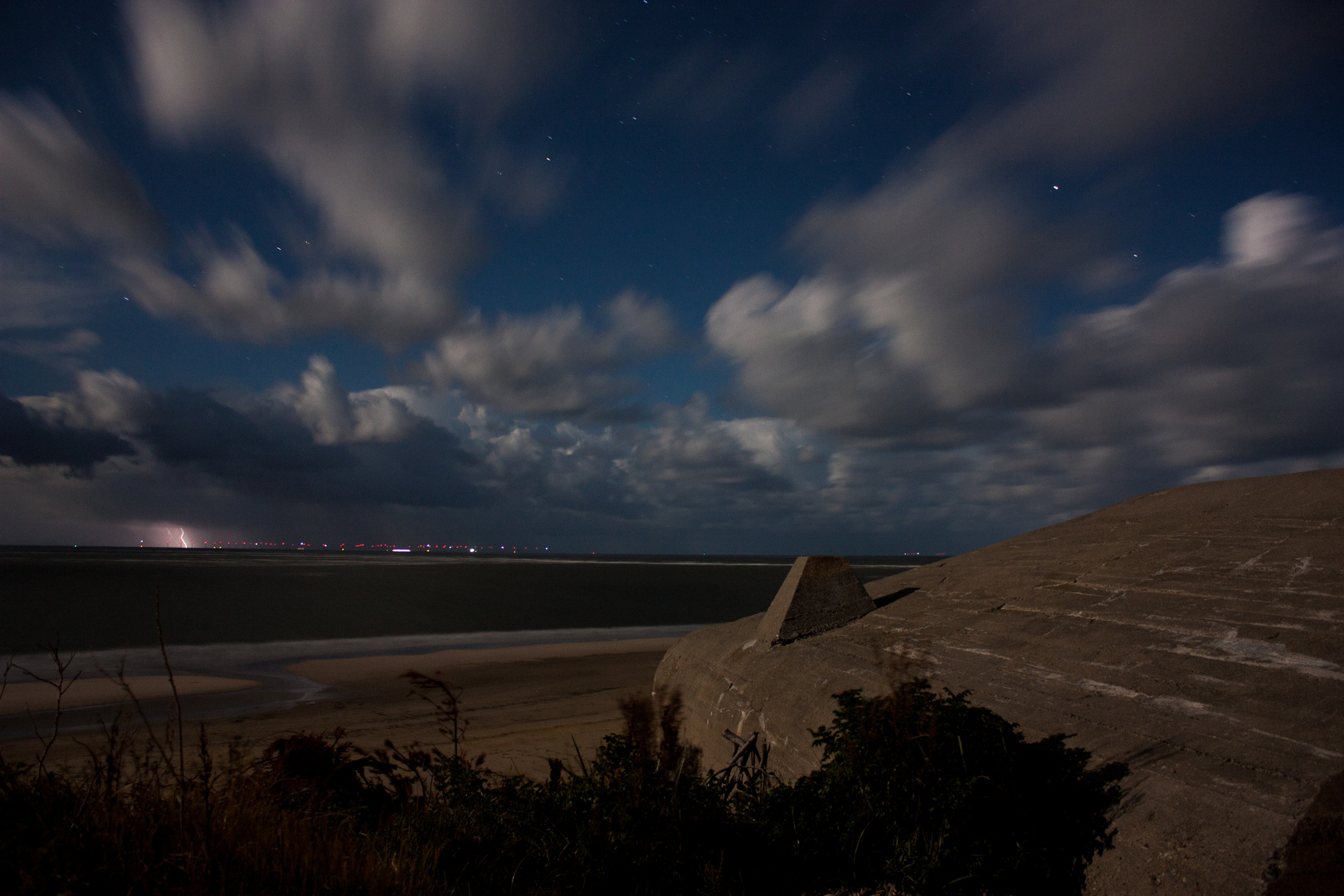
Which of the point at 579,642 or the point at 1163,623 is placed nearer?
the point at 1163,623

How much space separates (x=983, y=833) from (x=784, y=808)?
149 centimetres

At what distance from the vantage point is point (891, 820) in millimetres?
4625

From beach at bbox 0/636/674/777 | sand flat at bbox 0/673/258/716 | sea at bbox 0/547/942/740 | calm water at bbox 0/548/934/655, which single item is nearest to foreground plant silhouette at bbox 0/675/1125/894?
beach at bbox 0/636/674/777

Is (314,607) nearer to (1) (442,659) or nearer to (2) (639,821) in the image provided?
(1) (442,659)

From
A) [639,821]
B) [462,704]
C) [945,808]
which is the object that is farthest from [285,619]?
[945,808]

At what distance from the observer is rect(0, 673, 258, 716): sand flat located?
14462 millimetres

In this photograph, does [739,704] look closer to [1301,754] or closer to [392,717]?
[1301,754]

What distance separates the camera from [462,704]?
14.7 metres

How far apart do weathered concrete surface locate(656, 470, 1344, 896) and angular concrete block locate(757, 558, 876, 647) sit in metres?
0.23

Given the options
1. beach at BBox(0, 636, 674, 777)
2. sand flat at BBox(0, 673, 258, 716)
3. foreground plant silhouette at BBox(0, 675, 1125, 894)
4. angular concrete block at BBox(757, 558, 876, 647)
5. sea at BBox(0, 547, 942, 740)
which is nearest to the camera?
foreground plant silhouette at BBox(0, 675, 1125, 894)

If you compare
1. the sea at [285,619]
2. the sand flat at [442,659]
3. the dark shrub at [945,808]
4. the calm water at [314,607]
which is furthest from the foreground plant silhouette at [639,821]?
the calm water at [314,607]

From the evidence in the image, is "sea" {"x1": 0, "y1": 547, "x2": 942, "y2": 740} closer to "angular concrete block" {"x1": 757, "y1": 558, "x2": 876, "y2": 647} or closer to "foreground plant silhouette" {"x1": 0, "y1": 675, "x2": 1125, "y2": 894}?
"foreground plant silhouette" {"x1": 0, "y1": 675, "x2": 1125, "y2": 894}

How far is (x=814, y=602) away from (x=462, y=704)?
8.86 m

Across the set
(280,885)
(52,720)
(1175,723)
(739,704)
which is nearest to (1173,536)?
(1175,723)
